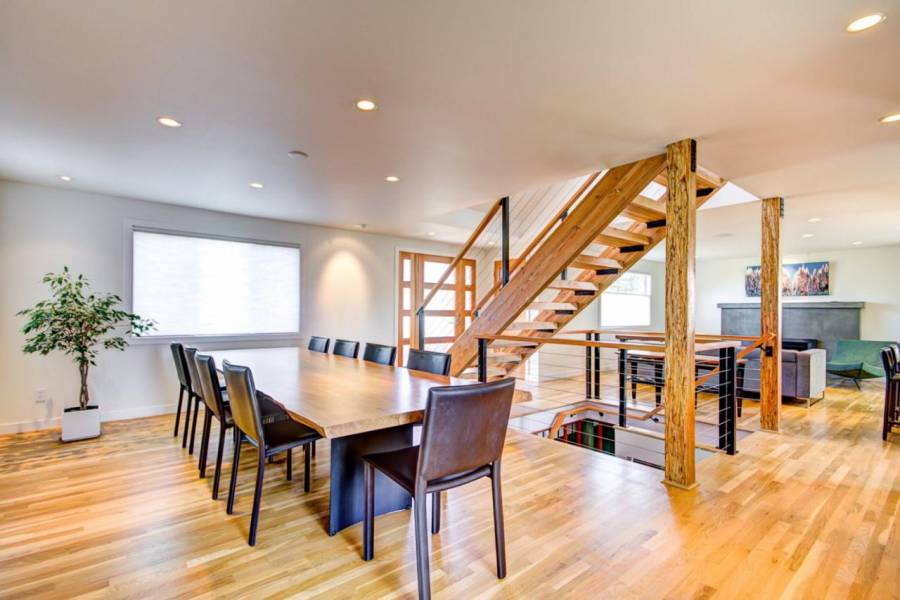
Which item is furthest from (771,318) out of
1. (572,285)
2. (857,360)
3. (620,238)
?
(857,360)

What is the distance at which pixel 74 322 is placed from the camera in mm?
3805

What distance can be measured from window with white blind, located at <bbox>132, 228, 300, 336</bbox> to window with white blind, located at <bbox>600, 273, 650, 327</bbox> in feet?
19.2

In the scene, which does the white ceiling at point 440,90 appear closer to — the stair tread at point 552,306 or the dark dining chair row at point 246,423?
the stair tread at point 552,306

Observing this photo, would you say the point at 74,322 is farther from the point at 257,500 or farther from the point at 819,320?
the point at 819,320

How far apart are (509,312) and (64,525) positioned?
347 centimetres

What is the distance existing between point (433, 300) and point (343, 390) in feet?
16.1

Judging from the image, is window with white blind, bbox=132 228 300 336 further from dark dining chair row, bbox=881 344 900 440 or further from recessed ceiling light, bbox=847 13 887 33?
dark dining chair row, bbox=881 344 900 440

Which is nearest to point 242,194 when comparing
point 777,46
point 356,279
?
point 356,279

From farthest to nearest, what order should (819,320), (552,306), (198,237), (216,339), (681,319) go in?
(819,320)
(216,339)
(198,237)
(552,306)
(681,319)

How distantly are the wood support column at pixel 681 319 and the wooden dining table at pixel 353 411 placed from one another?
147 centimetres

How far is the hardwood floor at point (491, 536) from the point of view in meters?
1.83

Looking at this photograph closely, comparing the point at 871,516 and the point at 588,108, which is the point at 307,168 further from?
the point at 871,516

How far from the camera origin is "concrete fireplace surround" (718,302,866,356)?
7.51m

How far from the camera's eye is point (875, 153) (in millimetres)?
3160
